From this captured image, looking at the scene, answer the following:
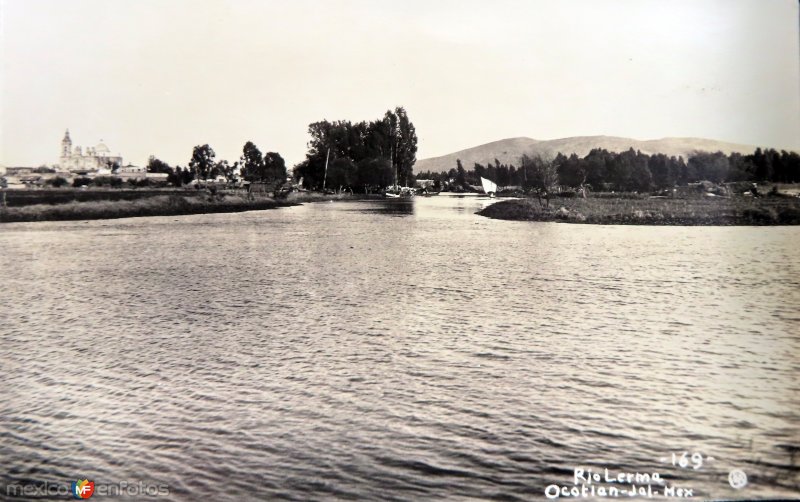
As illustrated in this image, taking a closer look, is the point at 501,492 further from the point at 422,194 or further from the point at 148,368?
the point at 422,194

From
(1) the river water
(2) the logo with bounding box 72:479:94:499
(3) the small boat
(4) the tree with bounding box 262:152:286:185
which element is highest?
(4) the tree with bounding box 262:152:286:185

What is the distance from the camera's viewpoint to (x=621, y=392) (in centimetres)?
344

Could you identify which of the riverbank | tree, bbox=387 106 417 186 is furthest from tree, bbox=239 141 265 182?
the riverbank

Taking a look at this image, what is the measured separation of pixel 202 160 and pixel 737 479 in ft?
17.6

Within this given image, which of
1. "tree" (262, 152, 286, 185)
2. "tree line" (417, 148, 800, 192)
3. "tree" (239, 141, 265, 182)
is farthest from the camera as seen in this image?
"tree" (262, 152, 286, 185)

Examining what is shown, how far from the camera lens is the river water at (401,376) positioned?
2.62 meters

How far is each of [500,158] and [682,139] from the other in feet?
7.33

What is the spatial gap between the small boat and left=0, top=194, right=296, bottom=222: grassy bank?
14.0 feet

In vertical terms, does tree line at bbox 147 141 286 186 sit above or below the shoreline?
above

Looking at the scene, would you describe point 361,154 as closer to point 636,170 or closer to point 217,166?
point 217,166

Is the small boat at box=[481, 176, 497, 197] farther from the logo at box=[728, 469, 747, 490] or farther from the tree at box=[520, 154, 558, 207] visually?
the logo at box=[728, 469, 747, 490]

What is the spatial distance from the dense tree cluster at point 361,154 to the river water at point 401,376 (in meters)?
1.30

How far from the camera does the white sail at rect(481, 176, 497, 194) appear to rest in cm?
909

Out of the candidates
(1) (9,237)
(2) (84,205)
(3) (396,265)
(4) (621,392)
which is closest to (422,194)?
(3) (396,265)
